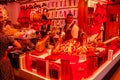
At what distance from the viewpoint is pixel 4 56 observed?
1.68 meters

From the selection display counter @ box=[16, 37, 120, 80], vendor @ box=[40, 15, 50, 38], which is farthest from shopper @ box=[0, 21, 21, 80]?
vendor @ box=[40, 15, 50, 38]

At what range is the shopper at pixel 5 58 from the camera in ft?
5.21

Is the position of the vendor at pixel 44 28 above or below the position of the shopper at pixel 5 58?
above

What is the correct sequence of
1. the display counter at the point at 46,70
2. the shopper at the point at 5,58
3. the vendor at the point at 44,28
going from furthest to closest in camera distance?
the vendor at the point at 44,28, the shopper at the point at 5,58, the display counter at the point at 46,70

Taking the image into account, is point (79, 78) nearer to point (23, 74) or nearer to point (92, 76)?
point (92, 76)

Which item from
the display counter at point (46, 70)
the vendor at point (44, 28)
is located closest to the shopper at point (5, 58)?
the display counter at point (46, 70)

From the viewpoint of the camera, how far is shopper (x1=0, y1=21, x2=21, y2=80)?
1587mm

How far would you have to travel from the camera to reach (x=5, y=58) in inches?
66.1

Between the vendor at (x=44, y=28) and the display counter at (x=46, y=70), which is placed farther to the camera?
the vendor at (x=44, y=28)

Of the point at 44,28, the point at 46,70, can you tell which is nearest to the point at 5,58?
the point at 46,70

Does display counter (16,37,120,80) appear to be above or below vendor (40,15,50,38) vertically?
below

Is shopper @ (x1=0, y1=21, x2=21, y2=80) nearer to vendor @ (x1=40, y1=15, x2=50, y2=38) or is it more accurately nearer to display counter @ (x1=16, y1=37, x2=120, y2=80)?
display counter @ (x1=16, y1=37, x2=120, y2=80)

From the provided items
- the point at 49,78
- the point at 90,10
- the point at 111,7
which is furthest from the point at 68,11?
the point at 49,78

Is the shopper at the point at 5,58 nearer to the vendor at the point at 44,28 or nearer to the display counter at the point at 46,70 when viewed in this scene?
the display counter at the point at 46,70
